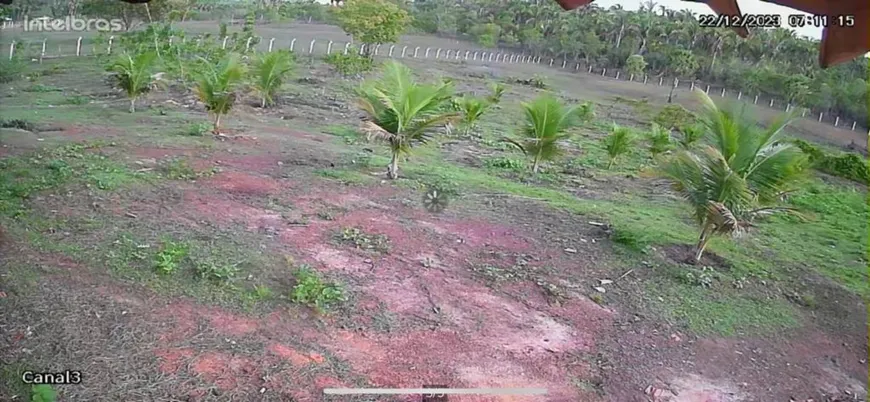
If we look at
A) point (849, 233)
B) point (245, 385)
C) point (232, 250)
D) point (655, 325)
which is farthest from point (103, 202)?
point (849, 233)

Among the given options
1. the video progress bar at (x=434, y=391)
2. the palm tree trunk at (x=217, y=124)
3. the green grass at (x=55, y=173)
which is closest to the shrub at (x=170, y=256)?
the green grass at (x=55, y=173)

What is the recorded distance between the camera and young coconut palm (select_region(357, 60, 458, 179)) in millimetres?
3820

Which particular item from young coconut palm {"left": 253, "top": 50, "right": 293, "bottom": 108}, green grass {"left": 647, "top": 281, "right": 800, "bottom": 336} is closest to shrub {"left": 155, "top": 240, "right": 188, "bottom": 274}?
green grass {"left": 647, "top": 281, "right": 800, "bottom": 336}

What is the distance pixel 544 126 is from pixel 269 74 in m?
2.70

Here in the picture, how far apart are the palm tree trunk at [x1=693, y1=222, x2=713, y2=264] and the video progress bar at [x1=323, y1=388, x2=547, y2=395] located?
158 cm

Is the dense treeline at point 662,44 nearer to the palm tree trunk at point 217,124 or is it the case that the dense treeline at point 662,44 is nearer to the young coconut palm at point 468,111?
the young coconut palm at point 468,111

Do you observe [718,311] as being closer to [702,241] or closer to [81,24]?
[702,241]

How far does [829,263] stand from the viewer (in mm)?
3754

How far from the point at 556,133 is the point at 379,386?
9.10 ft

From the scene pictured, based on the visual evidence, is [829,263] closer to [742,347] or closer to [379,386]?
[742,347]

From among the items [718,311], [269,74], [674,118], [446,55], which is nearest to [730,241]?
[718,311]

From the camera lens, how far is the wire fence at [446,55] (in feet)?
21.5

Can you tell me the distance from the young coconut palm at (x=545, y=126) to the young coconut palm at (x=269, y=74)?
7.80 ft

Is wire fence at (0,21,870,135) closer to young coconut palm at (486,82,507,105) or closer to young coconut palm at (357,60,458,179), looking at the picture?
young coconut palm at (486,82,507,105)
